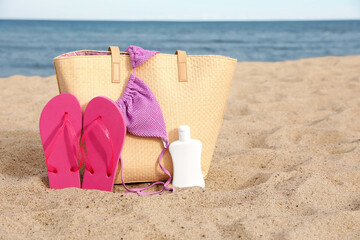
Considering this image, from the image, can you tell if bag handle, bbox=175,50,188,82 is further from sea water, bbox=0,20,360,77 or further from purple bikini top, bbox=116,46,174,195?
sea water, bbox=0,20,360,77

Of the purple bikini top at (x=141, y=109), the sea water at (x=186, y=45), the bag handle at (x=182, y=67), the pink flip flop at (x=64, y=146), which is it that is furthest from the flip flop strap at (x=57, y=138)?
the sea water at (x=186, y=45)

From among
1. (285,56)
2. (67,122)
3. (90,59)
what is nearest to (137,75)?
(90,59)

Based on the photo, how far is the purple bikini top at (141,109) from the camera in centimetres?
170

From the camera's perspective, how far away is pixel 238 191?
1596mm

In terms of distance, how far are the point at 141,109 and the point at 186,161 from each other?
0.30 metres

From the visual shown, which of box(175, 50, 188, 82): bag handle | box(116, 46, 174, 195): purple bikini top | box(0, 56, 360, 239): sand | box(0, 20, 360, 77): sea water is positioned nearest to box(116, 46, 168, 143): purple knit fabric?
box(116, 46, 174, 195): purple bikini top

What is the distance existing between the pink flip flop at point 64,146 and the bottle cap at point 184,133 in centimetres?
44

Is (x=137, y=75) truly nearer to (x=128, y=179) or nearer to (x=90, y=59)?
(x=90, y=59)

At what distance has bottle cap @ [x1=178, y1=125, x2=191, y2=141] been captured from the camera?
5.49 ft

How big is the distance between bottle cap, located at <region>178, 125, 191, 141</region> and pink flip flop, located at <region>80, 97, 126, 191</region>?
0.25 m

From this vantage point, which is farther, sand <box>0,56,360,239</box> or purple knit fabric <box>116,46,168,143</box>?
A: purple knit fabric <box>116,46,168,143</box>

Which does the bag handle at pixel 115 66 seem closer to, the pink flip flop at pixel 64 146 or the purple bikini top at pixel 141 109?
the purple bikini top at pixel 141 109

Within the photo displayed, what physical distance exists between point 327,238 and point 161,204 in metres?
0.58

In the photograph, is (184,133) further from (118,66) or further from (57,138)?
(57,138)
